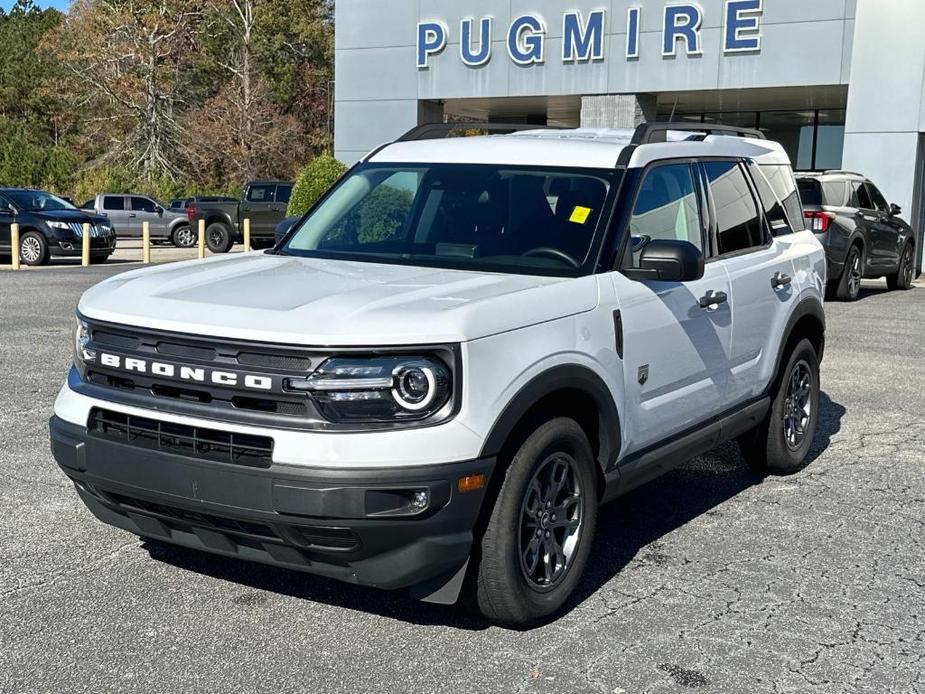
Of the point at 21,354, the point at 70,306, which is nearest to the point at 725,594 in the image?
the point at 21,354

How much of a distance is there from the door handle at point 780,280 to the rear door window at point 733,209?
0.64ft

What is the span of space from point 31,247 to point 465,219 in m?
19.2

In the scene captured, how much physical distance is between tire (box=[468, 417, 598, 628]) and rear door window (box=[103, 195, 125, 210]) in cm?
3027

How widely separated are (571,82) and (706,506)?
20.7 m

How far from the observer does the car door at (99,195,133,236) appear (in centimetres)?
3231

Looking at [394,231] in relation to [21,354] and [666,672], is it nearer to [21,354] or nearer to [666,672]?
[666,672]

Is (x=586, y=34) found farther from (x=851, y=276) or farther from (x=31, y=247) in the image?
(x=31, y=247)

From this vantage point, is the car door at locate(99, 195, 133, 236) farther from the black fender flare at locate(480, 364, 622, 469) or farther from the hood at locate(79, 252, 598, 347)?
the black fender flare at locate(480, 364, 622, 469)

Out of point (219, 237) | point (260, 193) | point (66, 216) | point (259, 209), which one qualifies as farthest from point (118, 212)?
point (66, 216)

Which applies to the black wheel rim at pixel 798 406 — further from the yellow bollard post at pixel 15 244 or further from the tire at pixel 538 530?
the yellow bollard post at pixel 15 244

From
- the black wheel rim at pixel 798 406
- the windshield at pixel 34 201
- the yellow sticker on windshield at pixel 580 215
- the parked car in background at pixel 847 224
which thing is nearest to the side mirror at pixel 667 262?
the yellow sticker on windshield at pixel 580 215

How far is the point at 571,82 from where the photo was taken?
1003 inches

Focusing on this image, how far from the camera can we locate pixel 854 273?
16.6 meters

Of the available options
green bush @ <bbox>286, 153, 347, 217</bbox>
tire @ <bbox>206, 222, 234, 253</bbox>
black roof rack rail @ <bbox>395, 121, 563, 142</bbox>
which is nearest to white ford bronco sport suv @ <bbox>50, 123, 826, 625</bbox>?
black roof rack rail @ <bbox>395, 121, 563, 142</bbox>
